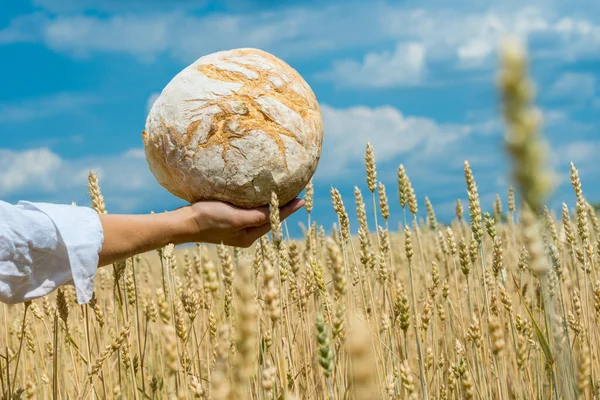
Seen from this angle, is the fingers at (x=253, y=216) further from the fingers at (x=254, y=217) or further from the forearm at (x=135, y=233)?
the forearm at (x=135, y=233)

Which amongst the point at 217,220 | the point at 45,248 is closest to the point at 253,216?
the point at 217,220

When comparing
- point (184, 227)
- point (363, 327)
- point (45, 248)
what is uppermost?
point (184, 227)

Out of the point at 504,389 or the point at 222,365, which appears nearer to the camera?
the point at 222,365

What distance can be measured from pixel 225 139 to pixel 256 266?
26.5 inches

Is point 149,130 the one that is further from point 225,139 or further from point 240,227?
point 240,227

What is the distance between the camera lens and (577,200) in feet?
9.09

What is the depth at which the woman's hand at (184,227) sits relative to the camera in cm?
205

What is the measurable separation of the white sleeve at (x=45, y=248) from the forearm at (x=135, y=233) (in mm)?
55

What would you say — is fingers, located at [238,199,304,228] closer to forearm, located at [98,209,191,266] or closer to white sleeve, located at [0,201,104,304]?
forearm, located at [98,209,191,266]

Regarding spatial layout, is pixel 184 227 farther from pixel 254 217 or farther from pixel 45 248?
pixel 45 248

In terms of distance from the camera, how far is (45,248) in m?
1.94

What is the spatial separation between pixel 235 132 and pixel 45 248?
756mm

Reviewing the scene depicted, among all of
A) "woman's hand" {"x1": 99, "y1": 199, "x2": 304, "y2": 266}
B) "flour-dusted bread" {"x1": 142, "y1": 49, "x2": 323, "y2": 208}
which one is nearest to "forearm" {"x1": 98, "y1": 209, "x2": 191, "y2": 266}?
"woman's hand" {"x1": 99, "y1": 199, "x2": 304, "y2": 266}

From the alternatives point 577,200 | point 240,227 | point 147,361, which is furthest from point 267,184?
point 147,361
